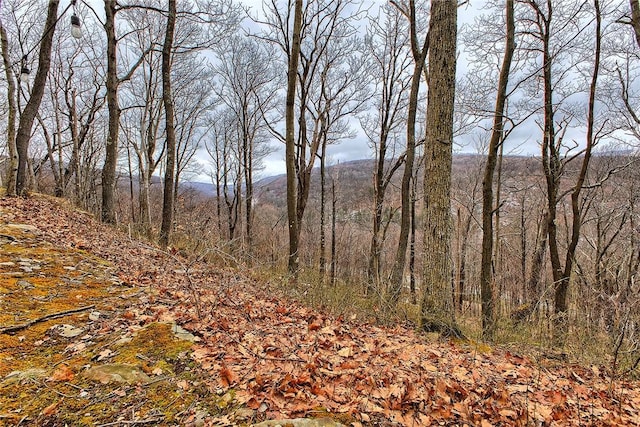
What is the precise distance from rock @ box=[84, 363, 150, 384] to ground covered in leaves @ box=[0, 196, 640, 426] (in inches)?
0.4

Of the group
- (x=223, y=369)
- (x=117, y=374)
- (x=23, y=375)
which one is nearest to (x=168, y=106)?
(x=23, y=375)

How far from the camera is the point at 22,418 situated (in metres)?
1.85

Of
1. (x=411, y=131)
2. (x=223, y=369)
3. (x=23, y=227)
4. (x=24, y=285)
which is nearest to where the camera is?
(x=223, y=369)

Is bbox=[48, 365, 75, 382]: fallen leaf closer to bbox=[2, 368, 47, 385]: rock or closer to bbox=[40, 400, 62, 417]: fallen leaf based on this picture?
bbox=[2, 368, 47, 385]: rock

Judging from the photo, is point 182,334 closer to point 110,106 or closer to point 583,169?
point 110,106

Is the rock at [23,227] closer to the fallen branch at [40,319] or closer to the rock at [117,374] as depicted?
the fallen branch at [40,319]

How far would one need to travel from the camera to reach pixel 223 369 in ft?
7.78

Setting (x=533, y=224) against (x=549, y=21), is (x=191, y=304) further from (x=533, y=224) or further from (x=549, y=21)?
(x=533, y=224)

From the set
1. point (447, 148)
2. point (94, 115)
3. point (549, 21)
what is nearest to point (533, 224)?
point (549, 21)

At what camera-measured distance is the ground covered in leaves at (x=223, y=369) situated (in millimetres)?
2047

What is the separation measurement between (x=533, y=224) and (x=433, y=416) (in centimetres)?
2061

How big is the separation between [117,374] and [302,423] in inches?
54.7

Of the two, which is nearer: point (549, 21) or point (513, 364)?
point (513, 364)

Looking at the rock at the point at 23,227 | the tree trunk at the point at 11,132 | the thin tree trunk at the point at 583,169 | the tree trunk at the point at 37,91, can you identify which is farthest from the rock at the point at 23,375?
the thin tree trunk at the point at 583,169
